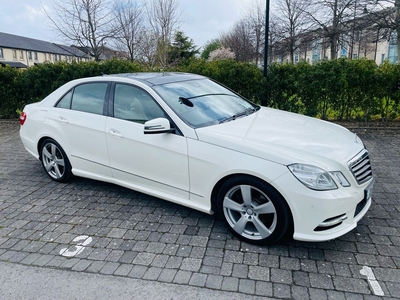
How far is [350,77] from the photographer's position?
717 cm

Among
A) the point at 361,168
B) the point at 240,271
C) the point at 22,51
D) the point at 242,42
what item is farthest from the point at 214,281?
the point at 22,51

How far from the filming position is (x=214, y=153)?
116 inches

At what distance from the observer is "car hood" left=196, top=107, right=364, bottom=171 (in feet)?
8.79

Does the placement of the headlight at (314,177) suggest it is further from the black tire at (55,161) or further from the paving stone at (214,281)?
the black tire at (55,161)

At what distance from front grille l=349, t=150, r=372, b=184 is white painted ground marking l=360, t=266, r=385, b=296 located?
2.47 feet

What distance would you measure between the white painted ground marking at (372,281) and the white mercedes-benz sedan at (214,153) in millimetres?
340

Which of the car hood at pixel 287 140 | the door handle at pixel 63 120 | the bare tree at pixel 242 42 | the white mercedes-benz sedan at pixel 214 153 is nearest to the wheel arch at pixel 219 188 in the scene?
the white mercedes-benz sedan at pixel 214 153

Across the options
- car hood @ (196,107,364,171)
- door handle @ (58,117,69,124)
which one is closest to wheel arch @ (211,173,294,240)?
car hood @ (196,107,364,171)

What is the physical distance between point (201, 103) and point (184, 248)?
1671mm

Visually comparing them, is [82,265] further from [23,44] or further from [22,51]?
[23,44]

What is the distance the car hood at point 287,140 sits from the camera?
268 centimetres

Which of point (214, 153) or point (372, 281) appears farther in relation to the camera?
point (214, 153)

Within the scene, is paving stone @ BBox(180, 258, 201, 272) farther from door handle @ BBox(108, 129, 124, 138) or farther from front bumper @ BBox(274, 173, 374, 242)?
door handle @ BBox(108, 129, 124, 138)

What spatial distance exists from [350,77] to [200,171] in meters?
5.77
